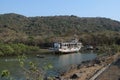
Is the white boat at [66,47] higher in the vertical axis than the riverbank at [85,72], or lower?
lower

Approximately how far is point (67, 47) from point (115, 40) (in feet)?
105

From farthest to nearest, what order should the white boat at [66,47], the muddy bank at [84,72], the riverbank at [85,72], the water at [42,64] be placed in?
1. the white boat at [66,47]
2. the water at [42,64]
3. the muddy bank at [84,72]
4. the riverbank at [85,72]

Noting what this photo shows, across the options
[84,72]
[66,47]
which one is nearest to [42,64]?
[84,72]

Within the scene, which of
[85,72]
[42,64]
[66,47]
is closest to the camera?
[85,72]

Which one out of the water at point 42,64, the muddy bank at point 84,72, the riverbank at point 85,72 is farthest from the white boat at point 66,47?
the riverbank at point 85,72

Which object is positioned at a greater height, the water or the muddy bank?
the muddy bank

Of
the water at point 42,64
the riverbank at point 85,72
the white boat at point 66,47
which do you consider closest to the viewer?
the riverbank at point 85,72

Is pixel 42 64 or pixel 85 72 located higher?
pixel 85 72

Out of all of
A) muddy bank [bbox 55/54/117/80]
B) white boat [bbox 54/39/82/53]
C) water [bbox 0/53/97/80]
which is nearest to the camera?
muddy bank [bbox 55/54/117/80]

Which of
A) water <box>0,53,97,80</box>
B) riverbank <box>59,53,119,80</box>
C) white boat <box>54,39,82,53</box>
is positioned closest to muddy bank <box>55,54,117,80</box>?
riverbank <box>59,53,119,80</box>

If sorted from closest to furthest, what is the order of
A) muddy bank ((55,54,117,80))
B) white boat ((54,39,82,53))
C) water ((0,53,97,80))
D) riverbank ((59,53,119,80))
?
riverbank ((59,53,119,80)), muddy bank ((55,54,117,80)), water ((0,53,97,80)), white boat ((54,39,82,53))

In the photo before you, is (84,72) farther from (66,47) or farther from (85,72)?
(66,47)

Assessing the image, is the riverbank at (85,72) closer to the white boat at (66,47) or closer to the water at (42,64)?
the water at (42,64)

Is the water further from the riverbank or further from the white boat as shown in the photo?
the white boat
